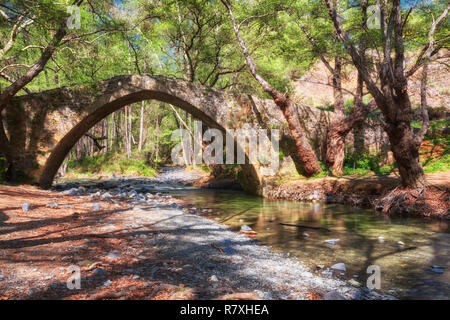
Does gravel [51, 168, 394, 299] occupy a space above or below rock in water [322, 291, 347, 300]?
below

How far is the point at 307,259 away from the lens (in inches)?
137

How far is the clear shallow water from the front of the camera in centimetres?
286

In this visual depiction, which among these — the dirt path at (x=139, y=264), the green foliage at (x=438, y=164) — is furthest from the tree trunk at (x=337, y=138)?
the dirt path at (x=139, y=264)

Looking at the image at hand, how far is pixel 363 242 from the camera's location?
4301 mm

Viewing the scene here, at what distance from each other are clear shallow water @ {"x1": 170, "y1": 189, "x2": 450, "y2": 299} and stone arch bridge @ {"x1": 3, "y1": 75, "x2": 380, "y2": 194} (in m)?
4.24

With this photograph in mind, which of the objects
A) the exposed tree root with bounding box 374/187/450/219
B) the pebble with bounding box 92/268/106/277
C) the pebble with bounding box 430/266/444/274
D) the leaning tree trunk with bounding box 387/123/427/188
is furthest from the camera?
the leaning tree trunk with bounding box 387/123/427/188

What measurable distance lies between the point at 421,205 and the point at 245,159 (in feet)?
19.3

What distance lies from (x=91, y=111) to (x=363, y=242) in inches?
374

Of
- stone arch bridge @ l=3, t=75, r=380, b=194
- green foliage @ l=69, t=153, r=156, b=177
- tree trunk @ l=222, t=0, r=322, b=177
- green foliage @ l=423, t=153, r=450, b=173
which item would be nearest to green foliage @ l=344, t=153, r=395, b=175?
green foliage @ l=423, t=153, r=450, b=173

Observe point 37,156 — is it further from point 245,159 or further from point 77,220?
point 245,159

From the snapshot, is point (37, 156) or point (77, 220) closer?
point (77, 220)

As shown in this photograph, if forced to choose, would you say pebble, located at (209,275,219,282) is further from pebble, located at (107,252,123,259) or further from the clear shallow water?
the clear shallow water

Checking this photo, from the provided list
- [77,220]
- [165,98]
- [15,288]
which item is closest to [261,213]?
[77,220]

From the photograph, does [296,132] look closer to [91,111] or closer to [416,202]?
[416,202]
